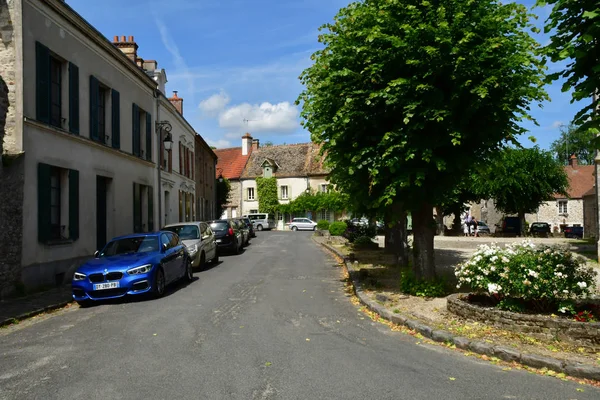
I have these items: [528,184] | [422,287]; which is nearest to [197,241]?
[422,287]

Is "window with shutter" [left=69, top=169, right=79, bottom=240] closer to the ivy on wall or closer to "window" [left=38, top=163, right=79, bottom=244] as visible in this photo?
"window" [left=38, top=163, right=79, bottom=244]

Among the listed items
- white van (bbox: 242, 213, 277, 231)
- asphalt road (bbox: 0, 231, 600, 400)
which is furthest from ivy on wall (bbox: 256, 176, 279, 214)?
asphalt road (bbox: 0, 231, 600, 400)

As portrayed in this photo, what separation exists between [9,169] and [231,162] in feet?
168

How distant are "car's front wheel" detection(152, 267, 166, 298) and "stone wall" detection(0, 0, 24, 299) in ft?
10.6

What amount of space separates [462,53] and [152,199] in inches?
635

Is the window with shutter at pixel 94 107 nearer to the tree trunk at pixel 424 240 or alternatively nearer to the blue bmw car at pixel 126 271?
the blue bmw car at pixel 126 271

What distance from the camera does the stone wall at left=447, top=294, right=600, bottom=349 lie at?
5.70 metres

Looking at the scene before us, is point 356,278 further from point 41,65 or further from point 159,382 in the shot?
point 41,65

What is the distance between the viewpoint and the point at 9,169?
10.7m

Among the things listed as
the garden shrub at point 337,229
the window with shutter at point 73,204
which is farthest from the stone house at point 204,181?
the window with shutter at point 73,204

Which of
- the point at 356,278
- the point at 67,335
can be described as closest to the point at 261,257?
the point at 356,278

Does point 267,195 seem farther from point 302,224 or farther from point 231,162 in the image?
point 231,162

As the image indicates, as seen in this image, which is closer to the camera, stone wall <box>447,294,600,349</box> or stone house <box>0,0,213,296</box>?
stone wall <box>447,294,600,349</box>

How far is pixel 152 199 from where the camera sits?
21000mm
